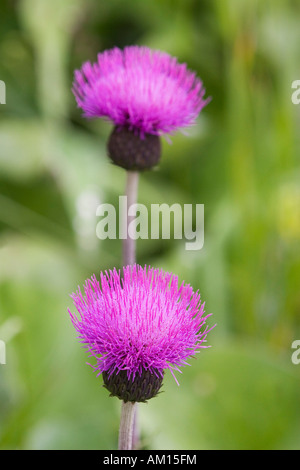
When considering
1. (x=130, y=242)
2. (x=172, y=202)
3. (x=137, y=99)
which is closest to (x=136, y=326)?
(x=130, y=242)

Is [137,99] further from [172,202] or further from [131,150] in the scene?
[172,202]

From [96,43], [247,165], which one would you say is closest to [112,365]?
[247,165]

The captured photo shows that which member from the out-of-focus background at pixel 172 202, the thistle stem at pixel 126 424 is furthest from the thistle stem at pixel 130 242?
the out-of-focus background at pixel 172 202

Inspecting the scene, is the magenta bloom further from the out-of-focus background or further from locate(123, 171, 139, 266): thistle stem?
the out-of-focus background

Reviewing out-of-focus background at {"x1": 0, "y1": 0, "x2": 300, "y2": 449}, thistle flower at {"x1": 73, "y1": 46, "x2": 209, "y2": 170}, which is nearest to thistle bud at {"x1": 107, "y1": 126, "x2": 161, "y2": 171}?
thistle flower at {"x1": 73, "y1": 46, "x2": 209, "y2": 170}

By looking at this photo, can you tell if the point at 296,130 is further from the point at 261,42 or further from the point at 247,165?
the point at 261,42

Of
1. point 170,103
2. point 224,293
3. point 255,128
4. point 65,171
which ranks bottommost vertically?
point 224,293
